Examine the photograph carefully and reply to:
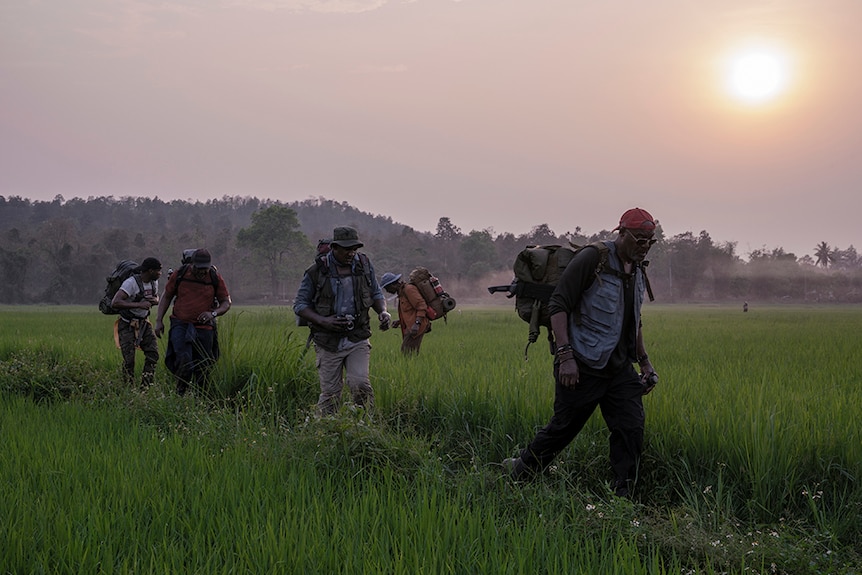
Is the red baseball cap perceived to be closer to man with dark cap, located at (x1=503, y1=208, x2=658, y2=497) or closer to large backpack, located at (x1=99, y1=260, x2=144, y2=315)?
man with dark cap, located at (x1=503, y1=208, x2=658, y2=497)

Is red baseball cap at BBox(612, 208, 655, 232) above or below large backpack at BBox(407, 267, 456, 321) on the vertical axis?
above

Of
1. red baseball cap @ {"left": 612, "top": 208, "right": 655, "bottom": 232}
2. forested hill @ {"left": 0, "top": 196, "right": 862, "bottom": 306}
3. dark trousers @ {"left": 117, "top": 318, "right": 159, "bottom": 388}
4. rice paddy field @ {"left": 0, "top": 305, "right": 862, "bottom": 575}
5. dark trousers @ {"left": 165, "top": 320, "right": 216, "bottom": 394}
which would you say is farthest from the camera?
forested hill @ {"left": 0, "top": 196, "right": 862, "bottom": 306}

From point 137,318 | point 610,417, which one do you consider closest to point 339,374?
point 610,417

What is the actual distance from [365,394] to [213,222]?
503 ft

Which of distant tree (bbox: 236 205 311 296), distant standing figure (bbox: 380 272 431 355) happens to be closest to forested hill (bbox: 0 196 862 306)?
distant tree (bbox: 236 205 311 296)

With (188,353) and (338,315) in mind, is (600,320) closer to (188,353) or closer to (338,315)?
(338,315)

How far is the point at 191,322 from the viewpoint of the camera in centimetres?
737

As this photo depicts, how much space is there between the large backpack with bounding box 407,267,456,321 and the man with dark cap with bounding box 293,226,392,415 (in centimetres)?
305

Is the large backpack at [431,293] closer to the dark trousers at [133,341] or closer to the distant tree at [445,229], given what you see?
the dark trousers at [133,341]

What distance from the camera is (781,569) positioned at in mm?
3172

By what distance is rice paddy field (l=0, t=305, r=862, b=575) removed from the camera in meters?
3.01

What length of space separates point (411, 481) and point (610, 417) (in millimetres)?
1291

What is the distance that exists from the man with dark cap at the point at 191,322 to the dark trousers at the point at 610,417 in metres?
4.25

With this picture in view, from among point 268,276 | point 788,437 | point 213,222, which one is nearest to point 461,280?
point 268,276
